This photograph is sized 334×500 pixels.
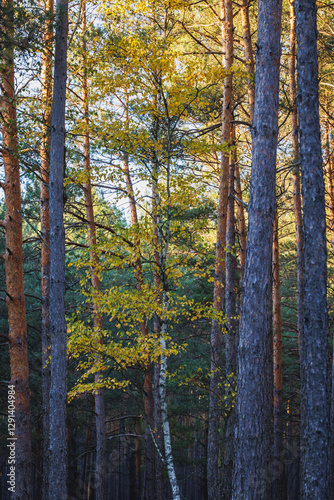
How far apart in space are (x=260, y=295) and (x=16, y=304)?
15.3 ft

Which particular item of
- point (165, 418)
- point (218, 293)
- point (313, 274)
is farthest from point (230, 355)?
point (313, 274)

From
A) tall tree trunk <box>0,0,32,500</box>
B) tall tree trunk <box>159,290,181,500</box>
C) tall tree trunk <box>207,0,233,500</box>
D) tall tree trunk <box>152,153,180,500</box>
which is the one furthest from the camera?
tall tree trunk <box>207,0,233,500</box>

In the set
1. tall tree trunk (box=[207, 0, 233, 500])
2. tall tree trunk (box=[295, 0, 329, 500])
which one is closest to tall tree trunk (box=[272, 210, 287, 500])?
tall tree trunk (box=[207, 0, 233, 500])

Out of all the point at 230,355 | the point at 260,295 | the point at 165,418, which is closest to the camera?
the point at 260,295

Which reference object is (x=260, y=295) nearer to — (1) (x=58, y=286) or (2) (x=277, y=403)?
(1) (x=58, y=286)

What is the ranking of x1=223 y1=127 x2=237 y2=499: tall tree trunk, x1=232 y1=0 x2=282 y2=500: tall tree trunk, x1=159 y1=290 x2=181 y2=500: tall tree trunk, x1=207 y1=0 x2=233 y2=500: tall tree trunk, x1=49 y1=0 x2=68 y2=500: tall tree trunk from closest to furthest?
x1=232 y1=0 x2=282 y2=500: tall tree trunk
x1=49 y1=0 x2=68 y2=500: tall tree trunk
x1=159 y1=290 x2=181 y2=500: tall tree trunk
x1=207 y1=0 x2=233 y2=500: tall tree trunk
x1=223 y1=127 x2=237 y2=499: tall tree trunk

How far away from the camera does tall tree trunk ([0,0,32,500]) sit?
23.4 feet

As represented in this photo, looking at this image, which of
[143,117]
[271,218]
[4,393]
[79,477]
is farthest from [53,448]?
[79,477]

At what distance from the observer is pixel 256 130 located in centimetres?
539

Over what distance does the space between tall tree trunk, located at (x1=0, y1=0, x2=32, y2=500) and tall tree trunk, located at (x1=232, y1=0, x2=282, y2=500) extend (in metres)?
4.01

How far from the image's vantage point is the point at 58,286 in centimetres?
629

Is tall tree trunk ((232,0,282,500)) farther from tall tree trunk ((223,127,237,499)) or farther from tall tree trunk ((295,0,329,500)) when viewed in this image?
tall tree trunk ((223,127,237,499))

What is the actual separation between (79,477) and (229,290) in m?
17.6

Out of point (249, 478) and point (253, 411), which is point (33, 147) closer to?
point (253, 411)
